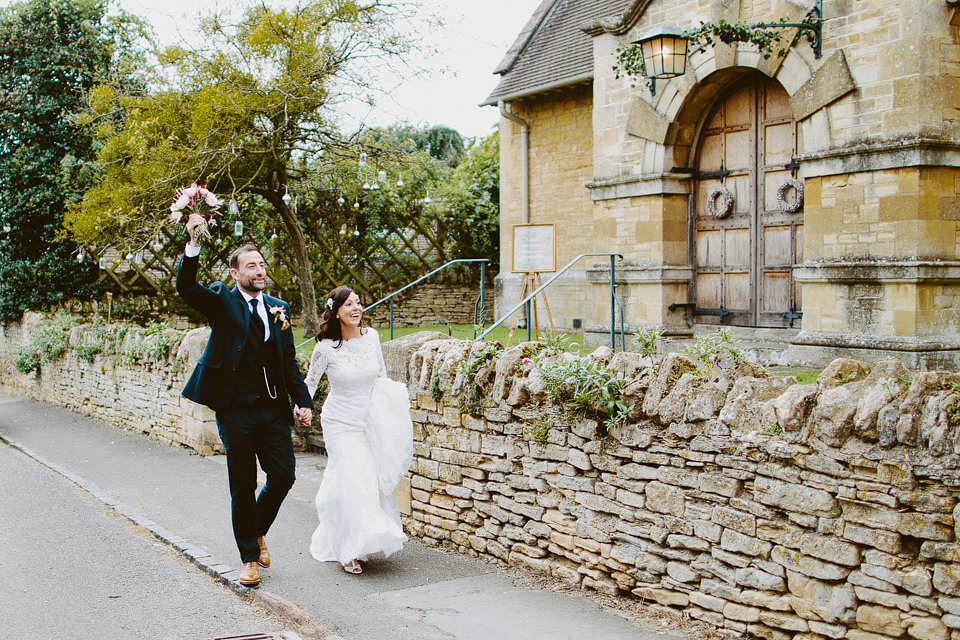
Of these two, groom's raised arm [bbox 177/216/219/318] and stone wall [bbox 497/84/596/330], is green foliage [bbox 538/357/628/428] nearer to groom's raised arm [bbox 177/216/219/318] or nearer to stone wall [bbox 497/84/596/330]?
groom's raised arm [bbox 177/216/219/318]

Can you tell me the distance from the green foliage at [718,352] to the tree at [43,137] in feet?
57.8

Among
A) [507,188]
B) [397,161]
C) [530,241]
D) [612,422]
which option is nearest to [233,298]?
[612,422]

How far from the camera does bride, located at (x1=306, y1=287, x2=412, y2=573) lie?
5.86 metres

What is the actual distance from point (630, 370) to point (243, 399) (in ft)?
7.87

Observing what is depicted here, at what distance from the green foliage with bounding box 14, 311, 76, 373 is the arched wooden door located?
40.0ft

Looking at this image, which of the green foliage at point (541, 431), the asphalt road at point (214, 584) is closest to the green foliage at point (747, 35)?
the green foliage at point (541, 431)

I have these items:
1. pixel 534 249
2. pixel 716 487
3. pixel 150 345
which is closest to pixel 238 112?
pixel 150 345

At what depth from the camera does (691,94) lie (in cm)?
1098

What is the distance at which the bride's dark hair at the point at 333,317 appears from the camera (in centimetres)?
591

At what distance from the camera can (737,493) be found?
4.61 m

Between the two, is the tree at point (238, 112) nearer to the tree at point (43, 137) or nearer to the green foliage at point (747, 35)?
the tree at point (43, 137)

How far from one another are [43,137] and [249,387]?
58.0 ft

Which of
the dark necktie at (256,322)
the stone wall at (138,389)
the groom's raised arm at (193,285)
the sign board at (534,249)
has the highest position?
the sign board at (534,249)

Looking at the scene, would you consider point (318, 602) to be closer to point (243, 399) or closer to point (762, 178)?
point (243, 399)
